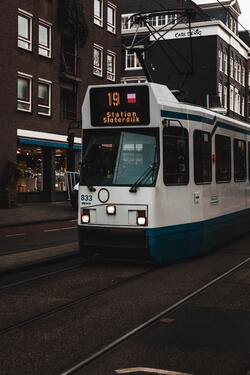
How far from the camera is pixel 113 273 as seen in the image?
32.6 feet

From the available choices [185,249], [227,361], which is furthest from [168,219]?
[227,361]

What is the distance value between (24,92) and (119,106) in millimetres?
20094

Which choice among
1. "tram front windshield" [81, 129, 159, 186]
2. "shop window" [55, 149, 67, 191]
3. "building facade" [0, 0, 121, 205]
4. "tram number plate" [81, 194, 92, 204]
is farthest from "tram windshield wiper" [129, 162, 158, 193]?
"shop window" [55, 149, 67, 191]

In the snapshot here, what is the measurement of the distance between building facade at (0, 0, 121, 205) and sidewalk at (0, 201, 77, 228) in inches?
44.7

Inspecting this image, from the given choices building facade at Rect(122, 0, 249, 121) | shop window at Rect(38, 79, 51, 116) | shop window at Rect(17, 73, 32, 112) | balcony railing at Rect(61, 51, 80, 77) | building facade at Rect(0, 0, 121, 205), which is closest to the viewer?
building facade at Rect(0, 0, 121, 205)

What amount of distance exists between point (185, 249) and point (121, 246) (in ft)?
4.54

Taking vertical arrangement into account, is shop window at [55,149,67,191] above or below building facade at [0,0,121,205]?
below

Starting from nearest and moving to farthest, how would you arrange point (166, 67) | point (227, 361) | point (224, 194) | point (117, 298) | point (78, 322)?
point (227, 361), point (78, 322), point (117, 298), point (224, 194), point (166, 67)

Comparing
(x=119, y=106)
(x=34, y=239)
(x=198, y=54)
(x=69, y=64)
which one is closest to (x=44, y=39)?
(x=69, y=64)

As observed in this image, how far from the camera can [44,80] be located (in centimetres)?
3114

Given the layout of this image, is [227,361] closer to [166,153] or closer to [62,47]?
[166,153]

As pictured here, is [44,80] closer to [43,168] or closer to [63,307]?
[43,168]

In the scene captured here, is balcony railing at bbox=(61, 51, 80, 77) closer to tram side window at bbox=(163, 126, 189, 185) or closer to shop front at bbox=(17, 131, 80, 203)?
shop front at bbox=(17, 131, 80, 203)

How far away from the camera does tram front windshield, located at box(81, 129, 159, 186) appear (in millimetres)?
10156
